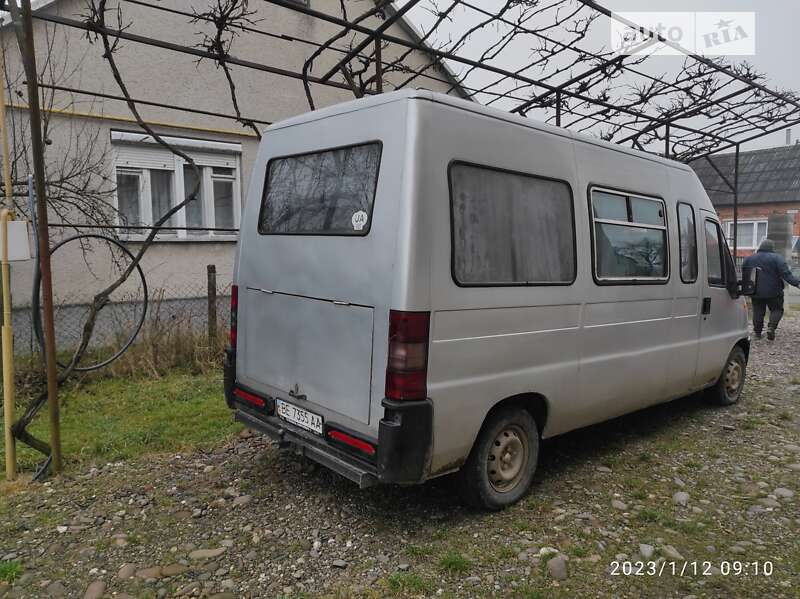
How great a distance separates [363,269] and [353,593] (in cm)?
166

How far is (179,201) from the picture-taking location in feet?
29.4

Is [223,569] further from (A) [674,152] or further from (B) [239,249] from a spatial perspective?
(A) [674,152]

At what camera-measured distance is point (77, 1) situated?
7734 millimetres

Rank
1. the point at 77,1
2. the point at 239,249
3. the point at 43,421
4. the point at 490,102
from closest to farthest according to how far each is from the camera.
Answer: the point at 239,249 → the point at 43,421 → the point at 77,1 → the point at 490,102

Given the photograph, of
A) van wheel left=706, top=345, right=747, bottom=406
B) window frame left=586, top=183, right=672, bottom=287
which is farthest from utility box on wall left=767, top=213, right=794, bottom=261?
window frame left=586, top=183, right=672, bottom=287

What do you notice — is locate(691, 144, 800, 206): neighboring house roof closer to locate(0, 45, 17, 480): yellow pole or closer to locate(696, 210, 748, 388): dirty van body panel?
locate(696, 210, 748, 388): dirty van body panel

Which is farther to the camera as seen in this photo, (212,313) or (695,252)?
(212,313)

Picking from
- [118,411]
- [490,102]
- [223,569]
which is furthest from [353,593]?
[490,102]

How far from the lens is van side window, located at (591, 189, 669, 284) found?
4.24 metres

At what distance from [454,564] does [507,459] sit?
89 centimetres

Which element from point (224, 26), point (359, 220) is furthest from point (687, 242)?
point (224, 26)

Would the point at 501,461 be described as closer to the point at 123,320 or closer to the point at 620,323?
the point at 620,323

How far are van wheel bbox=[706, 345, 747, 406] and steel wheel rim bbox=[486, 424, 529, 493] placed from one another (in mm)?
3342

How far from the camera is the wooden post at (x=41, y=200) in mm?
3703
